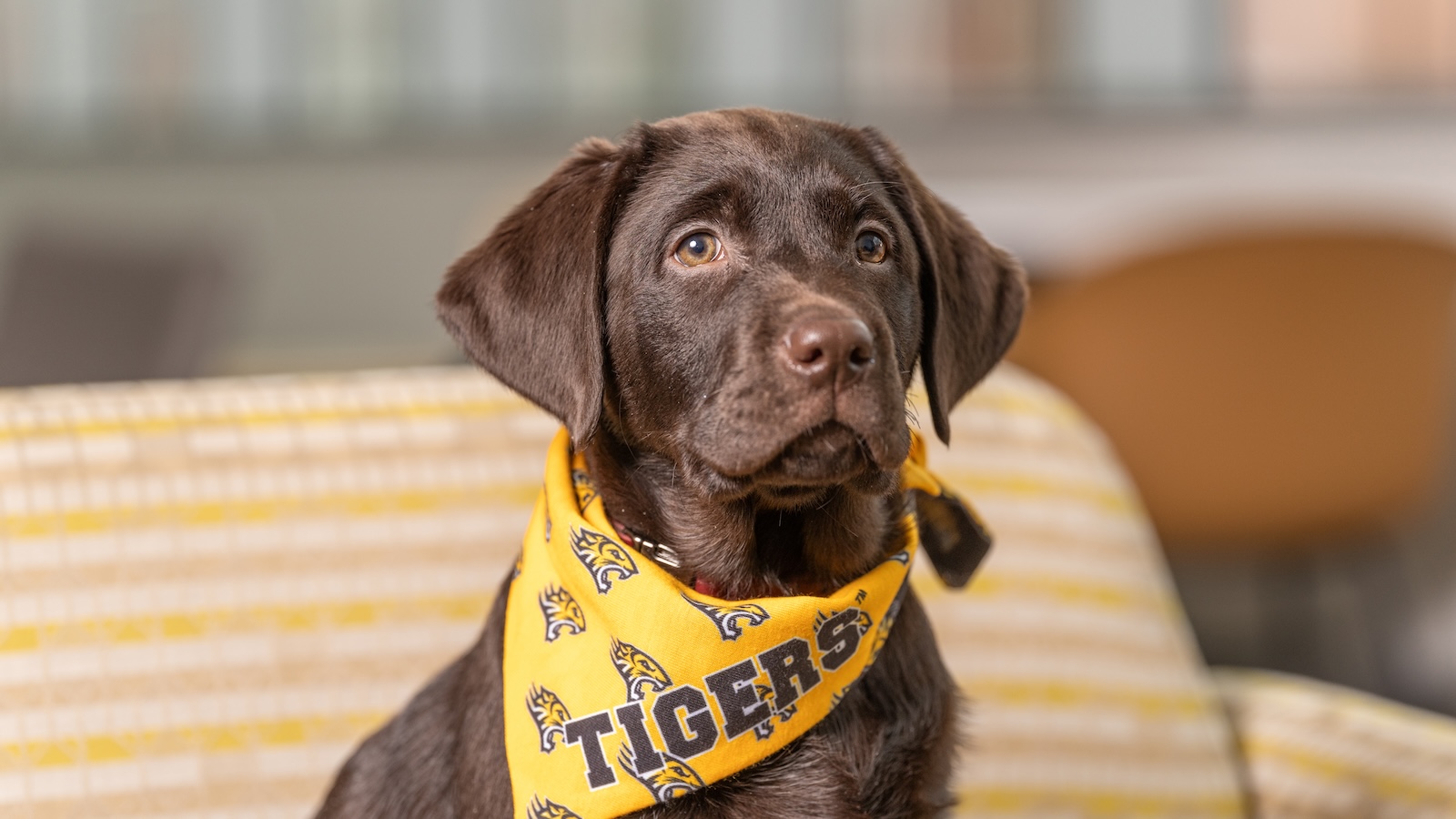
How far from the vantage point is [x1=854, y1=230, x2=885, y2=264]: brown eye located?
1782mm

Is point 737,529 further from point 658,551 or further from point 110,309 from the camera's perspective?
point 110,309

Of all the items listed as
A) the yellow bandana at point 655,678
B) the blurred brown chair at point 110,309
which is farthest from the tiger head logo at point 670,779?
the blurred brown chair at point 110,309

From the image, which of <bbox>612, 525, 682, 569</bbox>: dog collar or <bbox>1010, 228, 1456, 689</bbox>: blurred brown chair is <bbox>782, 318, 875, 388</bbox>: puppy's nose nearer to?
<bbox>612, 525, 682, 569</bbox>: dog collar

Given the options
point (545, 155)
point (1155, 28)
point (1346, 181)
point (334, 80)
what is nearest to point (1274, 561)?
point (1346, 181)

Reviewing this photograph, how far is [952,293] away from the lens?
185cm

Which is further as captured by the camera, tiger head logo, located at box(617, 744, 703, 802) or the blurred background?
the blurred background

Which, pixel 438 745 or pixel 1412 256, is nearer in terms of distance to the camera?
pixel 438 745

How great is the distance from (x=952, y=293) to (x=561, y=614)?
626 millimetres

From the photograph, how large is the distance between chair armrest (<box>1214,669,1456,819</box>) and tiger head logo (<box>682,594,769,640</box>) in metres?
1.21

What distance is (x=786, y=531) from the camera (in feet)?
5.89

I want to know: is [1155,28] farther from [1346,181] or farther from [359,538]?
[359,538]

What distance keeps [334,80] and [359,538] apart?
4496 mm

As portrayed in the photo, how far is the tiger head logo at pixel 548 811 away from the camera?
64.2 inches

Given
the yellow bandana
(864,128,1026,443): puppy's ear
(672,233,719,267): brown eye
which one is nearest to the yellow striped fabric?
the yellow bandana
